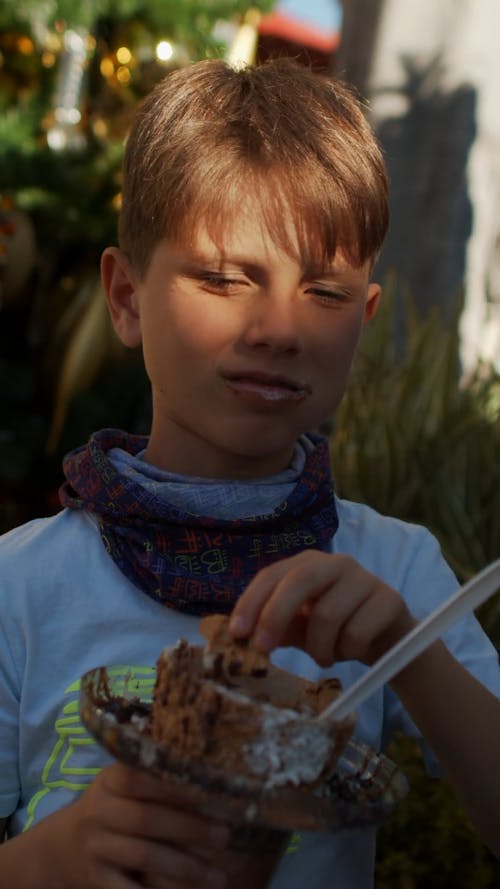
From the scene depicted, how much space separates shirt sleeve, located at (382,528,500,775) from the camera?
4.66ft

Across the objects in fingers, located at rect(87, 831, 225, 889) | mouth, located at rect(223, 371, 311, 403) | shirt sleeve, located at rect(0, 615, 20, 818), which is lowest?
shirt sleeve, located at rect(0, 615, 20, 818)

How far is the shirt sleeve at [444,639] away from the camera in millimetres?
1420

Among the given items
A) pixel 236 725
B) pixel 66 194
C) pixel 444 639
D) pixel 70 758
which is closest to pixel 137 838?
pixel 236 725

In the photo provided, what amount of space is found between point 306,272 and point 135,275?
28 centimetres

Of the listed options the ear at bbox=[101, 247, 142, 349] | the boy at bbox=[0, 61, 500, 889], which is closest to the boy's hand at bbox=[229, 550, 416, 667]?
the boy at bbox=[0, 61, 500, 889]

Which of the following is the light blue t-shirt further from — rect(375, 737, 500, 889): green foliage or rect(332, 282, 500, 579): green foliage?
rect(332, 282, 500, 579): green foliage

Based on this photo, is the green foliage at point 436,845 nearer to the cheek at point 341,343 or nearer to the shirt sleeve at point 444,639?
the shirt sleeve at point 444,639

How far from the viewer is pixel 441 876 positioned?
91.1 inches

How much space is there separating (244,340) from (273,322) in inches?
1.7

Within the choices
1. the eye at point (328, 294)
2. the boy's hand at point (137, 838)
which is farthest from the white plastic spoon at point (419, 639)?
the eye at point (328, 294)

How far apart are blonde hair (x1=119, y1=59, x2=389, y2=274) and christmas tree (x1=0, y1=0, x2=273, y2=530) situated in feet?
8.10

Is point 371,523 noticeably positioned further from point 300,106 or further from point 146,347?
point 300,106

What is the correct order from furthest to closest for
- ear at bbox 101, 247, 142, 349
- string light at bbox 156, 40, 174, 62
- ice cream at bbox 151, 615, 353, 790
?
string light at bbox 156, 40, 174, 62 → ear at bbox 101, 247, 142, 349 → ice cream at bbox 151, 615, 353, 790

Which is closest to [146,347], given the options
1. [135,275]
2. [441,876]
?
[135,275]
